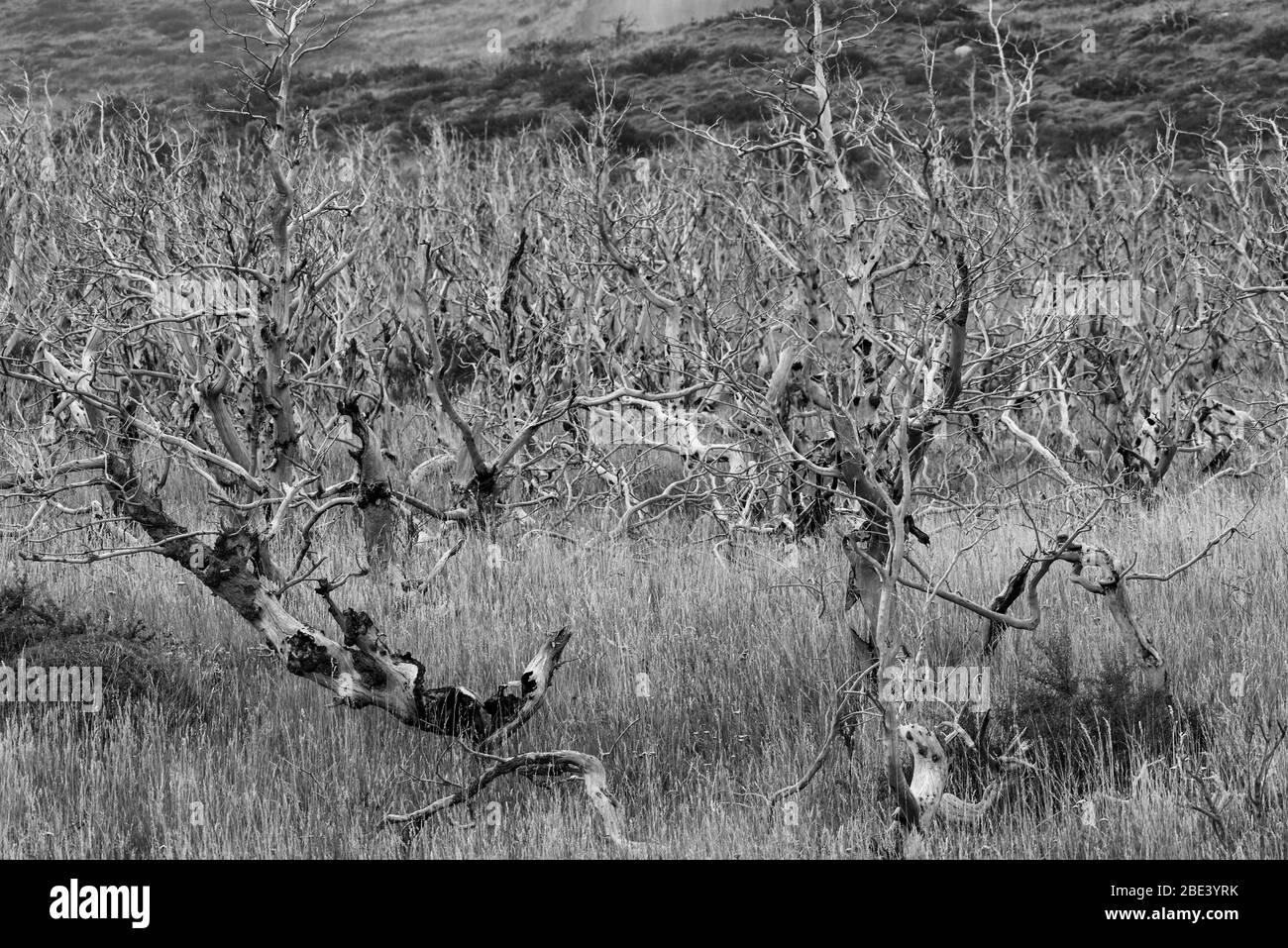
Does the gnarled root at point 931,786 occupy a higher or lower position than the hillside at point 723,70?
lower

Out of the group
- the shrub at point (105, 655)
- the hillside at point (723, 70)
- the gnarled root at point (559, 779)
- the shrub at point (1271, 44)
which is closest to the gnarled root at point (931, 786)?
the gnarled root at point (559, 779)

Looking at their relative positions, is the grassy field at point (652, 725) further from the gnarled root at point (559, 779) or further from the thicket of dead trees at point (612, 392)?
the thicket of dead trees at point (612, 392)

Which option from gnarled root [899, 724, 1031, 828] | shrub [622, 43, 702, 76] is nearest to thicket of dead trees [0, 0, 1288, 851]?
gnarled root [899, 724, 1031, 828]

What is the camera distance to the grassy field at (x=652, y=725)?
177 inches

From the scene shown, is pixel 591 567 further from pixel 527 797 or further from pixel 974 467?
pixel 974 467

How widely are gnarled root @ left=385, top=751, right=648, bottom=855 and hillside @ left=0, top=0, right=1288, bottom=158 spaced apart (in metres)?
24.4

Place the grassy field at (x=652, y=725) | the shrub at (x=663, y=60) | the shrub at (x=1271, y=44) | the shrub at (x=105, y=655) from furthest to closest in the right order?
the shrub at (x=663, y=60) < the shrub at (x=1271, y=44) < the shrub at (x=105, y=655) < the grassy field at (x=652, y=725)

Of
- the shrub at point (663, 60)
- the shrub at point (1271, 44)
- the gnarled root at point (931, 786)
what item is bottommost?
the gnarled root at point (931, 786)

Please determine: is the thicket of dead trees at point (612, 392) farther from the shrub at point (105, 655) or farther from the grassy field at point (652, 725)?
the shrub at point (105, 655)

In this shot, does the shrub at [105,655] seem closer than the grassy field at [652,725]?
No

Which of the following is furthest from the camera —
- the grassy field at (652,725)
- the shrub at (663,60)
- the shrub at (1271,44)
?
the shrub at (663,60)

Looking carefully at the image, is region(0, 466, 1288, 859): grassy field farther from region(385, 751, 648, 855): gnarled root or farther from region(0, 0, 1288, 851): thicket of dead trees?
region(0, 0, 1288, 851): thicket of dead trees

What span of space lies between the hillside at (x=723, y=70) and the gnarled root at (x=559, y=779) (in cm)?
2437

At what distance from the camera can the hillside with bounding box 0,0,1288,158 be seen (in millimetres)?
37156
